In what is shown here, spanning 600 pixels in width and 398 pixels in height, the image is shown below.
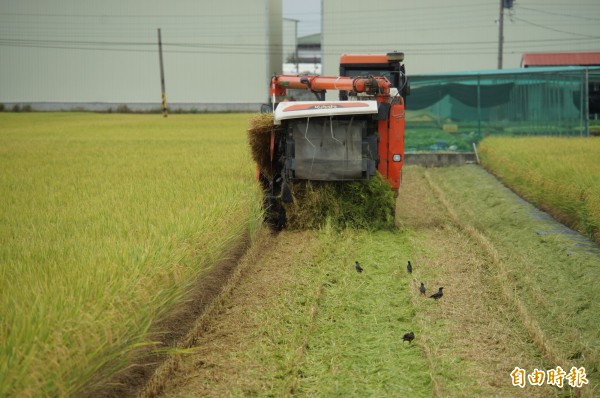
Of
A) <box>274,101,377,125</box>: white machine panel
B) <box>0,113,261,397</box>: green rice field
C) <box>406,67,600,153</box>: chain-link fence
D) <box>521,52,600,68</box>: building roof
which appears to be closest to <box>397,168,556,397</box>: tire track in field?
<box>274,101,377,125</box>: white machine panel

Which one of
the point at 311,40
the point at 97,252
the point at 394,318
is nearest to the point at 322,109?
the point at 394,318

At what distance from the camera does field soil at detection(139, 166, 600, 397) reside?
499 centimetres

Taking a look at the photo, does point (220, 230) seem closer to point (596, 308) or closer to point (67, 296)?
point (67, 296)

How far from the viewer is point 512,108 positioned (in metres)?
21.2

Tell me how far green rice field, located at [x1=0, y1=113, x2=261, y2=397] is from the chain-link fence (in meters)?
9.21

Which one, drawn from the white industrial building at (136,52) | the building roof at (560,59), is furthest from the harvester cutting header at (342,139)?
the white industrial building at (136,52)

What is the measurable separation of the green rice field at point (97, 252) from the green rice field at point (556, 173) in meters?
4.08

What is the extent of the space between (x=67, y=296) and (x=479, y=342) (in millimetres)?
2912

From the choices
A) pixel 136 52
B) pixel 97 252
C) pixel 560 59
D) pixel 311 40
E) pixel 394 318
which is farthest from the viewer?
pixel 311 40

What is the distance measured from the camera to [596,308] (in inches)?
259

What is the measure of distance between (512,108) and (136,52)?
36616 millimetres

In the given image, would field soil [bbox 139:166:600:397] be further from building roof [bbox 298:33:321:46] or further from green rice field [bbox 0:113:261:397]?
building roof [bbox 298:33:321:46]

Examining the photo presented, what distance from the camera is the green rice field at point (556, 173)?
9836mm

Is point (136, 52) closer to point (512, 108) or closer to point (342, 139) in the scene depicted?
point (512, 108)
